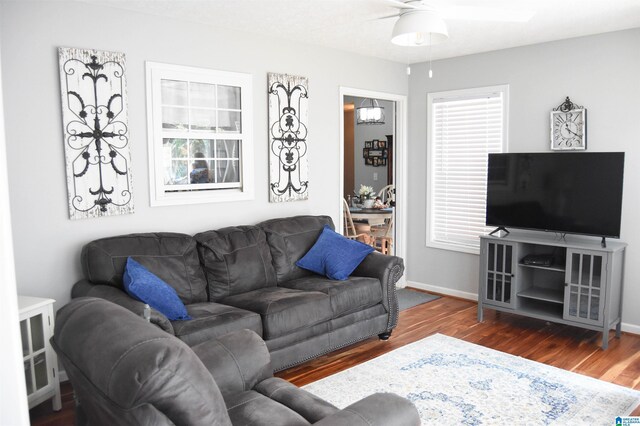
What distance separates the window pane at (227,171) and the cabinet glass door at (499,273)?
240 cm

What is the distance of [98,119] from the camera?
3.60m

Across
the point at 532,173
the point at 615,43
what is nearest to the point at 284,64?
the point at 532,173

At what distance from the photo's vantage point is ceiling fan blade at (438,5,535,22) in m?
3.55

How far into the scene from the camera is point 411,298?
18.7ft

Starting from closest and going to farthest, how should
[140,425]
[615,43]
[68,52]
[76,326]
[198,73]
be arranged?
[140,425]
[76,326]
[68,52]
[198,73]
[615,43]

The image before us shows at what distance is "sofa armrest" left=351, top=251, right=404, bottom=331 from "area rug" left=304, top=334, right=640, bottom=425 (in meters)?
0.35

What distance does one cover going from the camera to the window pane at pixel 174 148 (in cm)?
406

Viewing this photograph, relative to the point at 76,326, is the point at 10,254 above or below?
above

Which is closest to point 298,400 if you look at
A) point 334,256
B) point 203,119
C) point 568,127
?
point 334,256

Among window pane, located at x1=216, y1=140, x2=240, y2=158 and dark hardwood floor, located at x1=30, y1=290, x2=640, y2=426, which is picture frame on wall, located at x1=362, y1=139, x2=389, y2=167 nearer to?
dark hardwood floor, located at x1=30, y1=290, x2=640, y2=426

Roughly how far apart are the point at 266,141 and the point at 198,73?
33.7 inches

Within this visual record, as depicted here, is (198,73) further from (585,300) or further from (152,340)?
(585,300)

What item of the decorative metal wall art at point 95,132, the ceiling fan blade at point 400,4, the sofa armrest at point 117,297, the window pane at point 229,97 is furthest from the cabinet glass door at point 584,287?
the decorative metal wall art at point 95,132

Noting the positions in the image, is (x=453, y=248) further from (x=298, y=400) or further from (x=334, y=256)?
(x=298, y=400)
